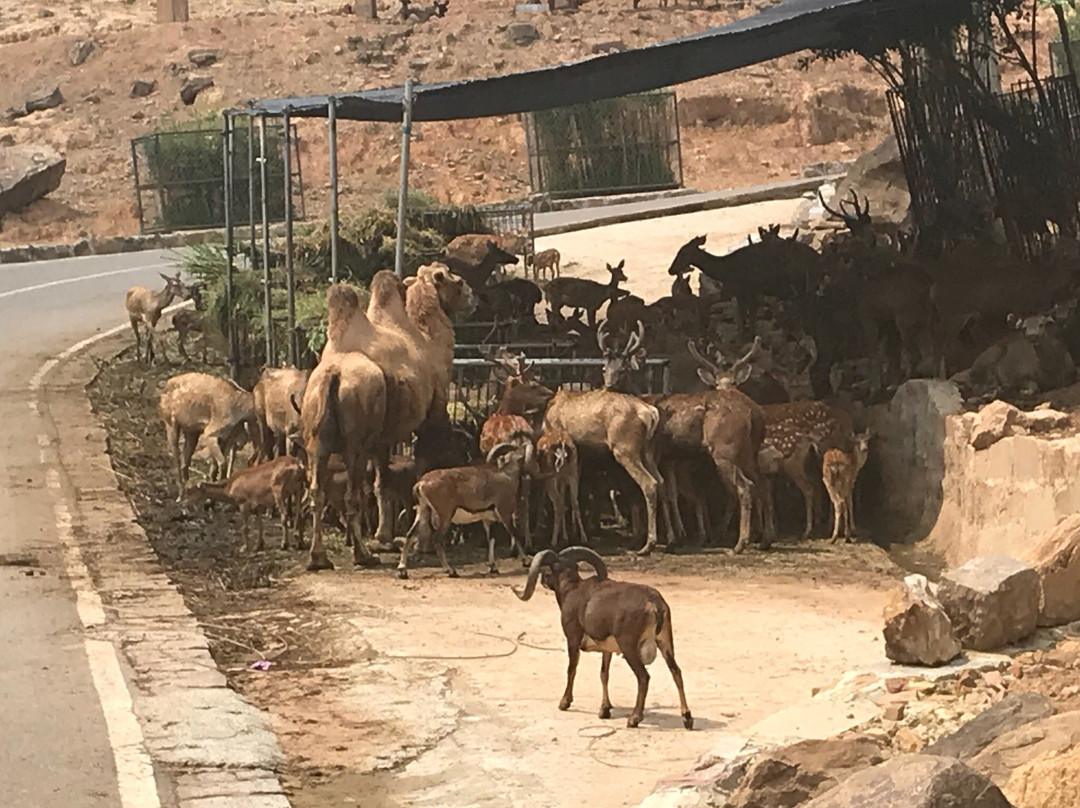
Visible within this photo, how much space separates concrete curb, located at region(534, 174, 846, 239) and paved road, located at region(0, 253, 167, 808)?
13.9 metres

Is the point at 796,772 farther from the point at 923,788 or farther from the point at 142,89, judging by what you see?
the point at 142,89

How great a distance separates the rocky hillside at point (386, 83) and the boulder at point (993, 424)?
32.0 m

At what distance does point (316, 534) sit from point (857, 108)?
42.4m

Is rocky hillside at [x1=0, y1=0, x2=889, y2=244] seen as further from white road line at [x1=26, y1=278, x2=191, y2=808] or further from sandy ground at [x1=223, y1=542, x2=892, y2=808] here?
sandy ground at [x1=223, y1=542, x2=892, y2=808]

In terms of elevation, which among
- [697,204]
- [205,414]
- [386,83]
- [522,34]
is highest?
[522,34]

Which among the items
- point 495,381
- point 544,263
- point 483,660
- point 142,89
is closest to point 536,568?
point 483,660

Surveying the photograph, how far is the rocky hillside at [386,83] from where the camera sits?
49656 millimetres

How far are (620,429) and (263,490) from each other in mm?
2864

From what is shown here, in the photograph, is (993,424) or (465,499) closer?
(465,499)

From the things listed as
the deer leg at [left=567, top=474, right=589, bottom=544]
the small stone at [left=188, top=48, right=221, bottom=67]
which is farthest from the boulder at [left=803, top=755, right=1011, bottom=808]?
the small stone at [left=188, top=48, right=221, bottom=67]

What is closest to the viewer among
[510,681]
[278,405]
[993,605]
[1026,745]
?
[1026,745]

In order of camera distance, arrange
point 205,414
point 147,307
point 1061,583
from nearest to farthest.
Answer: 1. point 1061,583
2. point 205,414
3. point 147,307

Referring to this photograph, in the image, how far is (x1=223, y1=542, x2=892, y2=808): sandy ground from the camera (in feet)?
29.1

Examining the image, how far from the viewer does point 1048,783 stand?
631 cm
